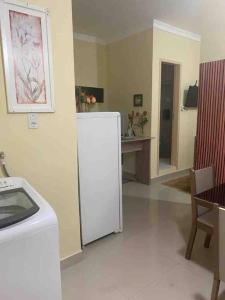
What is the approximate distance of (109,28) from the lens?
3.90 m

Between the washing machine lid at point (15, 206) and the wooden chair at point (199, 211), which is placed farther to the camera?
the wooden chair at point (199, 211)

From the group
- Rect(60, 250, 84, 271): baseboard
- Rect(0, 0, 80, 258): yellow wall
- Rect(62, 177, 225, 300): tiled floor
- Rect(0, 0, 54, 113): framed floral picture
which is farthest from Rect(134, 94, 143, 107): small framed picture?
Rect(60, 250, 84, 271): baseboard

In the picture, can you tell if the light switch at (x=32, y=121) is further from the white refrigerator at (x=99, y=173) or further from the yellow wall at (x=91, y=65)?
the yellow wall at (x=91, y=65)

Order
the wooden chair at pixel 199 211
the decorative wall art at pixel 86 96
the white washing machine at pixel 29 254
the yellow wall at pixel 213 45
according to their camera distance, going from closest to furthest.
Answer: the white washing machine at pixel 29 254, the wooden chair at pixel 199 211, the yellow wall at pixel 213 45, the decorative wall art at pixel 86 96

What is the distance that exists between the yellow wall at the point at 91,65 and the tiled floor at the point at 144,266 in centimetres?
271

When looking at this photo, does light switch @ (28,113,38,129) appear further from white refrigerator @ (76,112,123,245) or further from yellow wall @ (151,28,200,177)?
yellow wall @ (151,28,200,177)

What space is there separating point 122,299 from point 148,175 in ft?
8.55

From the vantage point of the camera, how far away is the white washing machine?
0.98 metres

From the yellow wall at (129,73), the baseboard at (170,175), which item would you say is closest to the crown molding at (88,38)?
the yellow wall at (129,73)

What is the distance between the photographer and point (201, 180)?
6.80 feet

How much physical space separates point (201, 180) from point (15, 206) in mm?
1591

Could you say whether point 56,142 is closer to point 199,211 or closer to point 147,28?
point 199,211

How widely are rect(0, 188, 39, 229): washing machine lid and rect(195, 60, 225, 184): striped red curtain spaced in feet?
6.31

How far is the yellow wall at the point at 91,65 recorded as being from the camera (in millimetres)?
4211
